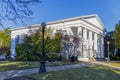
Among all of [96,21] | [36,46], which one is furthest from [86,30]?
[36,46]

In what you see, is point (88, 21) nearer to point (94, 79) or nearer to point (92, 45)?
point (92, 45)

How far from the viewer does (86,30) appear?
3784 cm

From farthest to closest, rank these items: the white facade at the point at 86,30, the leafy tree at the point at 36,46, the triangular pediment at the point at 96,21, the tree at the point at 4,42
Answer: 1. the tree at the point at 4,42
2. the triangular pediment at the point at 96,21
3. the white facade at the point at 86,30
4. the leafy tree at the point at 36,46

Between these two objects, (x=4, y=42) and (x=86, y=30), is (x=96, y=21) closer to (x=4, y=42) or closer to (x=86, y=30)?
(x=86, y=30)

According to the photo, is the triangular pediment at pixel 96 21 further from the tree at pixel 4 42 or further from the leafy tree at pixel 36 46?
the tree at pixel 4 42

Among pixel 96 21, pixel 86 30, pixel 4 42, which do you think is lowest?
pixel 4 42

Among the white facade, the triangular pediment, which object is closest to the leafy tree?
the white facade

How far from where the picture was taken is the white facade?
117ft

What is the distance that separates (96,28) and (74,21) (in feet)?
26.0

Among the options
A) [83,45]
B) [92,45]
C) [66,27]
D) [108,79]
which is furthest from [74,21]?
[108,79]

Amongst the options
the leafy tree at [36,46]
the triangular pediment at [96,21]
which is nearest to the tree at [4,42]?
the leafy tree at [36,46]

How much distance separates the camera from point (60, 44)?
107ft

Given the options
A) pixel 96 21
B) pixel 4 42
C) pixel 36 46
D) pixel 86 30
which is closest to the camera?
pixel 36 46

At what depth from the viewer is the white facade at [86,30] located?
35625mm
